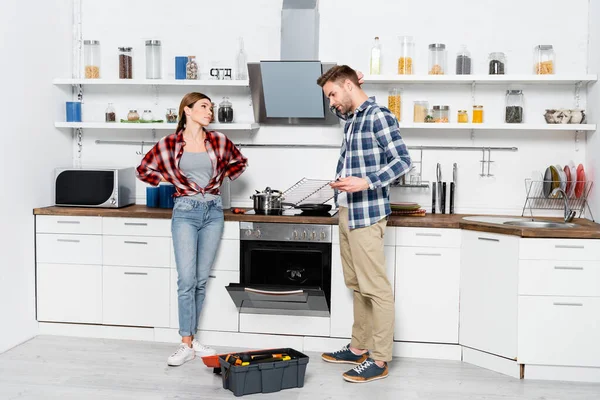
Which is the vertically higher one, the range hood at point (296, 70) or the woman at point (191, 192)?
the range hood at point (296, 70)

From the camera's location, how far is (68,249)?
455 centimetres

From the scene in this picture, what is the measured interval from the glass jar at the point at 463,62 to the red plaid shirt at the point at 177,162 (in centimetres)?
158

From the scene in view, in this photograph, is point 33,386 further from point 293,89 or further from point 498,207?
point 498,207

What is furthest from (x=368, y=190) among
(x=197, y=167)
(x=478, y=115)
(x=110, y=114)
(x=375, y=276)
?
(x=110, y=114)

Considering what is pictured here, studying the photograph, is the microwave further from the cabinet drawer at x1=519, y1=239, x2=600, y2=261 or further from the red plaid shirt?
the cabinet drawer at x1=519, y1=239, x2=600, y2=261

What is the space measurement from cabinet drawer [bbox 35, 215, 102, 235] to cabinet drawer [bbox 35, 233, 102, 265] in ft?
0.11

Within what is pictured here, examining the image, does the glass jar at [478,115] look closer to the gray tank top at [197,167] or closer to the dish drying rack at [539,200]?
the dish drying rack at [539,200]

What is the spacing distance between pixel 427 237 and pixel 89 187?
7.30ft

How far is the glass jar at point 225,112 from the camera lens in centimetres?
472

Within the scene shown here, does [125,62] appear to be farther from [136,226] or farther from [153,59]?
[136,226]

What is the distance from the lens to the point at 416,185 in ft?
15.4

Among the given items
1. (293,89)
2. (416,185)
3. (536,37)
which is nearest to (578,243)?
(416,185)

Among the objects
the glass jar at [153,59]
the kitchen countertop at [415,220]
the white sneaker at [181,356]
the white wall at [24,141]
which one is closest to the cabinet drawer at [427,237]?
the kitchen countertop at [415,220]

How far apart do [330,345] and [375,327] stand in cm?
61
